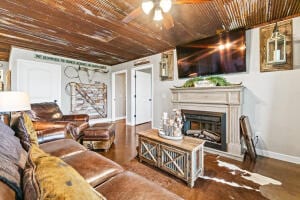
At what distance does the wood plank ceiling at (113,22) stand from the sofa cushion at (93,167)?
2025mm

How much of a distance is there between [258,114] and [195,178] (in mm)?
1860

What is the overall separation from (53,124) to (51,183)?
2178mm

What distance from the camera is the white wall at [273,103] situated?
96.3 inches

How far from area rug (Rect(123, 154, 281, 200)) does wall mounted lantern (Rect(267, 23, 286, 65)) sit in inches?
72.0

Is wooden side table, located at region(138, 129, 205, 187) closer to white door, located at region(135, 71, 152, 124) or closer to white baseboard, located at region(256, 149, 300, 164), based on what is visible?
white baseboard, located at region(256, 149, 300, 164)

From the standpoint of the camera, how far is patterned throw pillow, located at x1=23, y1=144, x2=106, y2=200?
0.54 metres

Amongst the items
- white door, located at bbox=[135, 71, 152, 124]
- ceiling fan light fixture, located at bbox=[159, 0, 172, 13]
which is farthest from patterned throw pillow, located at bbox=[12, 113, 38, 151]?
white door, located at bbox=[135, 71, 152, 124]

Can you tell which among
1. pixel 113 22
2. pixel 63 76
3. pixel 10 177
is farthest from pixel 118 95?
pixel 10 177

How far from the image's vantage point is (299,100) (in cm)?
241

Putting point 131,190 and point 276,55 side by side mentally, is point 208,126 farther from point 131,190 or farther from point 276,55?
point 131,190

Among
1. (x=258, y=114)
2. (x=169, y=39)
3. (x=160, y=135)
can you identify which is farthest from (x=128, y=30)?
(x=258, y=114)

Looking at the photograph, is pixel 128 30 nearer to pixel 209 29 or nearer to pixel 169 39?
pixel 169 39

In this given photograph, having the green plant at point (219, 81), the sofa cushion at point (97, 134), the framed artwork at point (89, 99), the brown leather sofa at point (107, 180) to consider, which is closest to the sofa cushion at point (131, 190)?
the brown leather sofa at point (107, 180)

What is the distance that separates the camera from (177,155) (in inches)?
75.4
